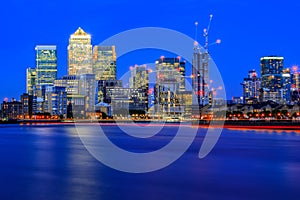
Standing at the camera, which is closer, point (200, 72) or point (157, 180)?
point (157, 180)

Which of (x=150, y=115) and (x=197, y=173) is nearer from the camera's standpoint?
(x=197, y=173)

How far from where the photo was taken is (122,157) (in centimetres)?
3020

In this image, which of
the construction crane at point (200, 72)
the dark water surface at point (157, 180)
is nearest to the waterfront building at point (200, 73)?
the construction crane at point (200, 72)

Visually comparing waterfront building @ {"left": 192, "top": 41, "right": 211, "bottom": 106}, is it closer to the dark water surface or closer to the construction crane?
the construction crane

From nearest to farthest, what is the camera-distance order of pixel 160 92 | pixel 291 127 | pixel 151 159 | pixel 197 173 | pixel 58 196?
pixel 58 196
pixel 197 173
pixel 151 159
pixel 291 127
pixel 160 92

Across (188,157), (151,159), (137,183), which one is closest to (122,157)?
(151,159)

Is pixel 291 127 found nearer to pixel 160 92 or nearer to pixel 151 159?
pixel 151 159

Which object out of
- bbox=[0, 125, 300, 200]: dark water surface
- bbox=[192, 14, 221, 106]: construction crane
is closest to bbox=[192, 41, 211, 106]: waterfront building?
bbox=[192, 14, 221, 106]: construction crane

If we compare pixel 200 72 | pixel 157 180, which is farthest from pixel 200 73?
pixel 157 180

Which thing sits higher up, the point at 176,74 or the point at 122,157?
the point at 176,74

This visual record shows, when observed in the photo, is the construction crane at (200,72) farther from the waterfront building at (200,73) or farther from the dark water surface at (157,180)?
the dark water surface at (157,180)

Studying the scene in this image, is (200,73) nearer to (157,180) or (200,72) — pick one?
(200,72)

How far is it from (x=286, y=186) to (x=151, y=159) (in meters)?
11.2

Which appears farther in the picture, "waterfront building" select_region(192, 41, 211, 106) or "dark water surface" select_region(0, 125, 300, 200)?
"waterfront building" select_region(192, 41, 211, 106)
